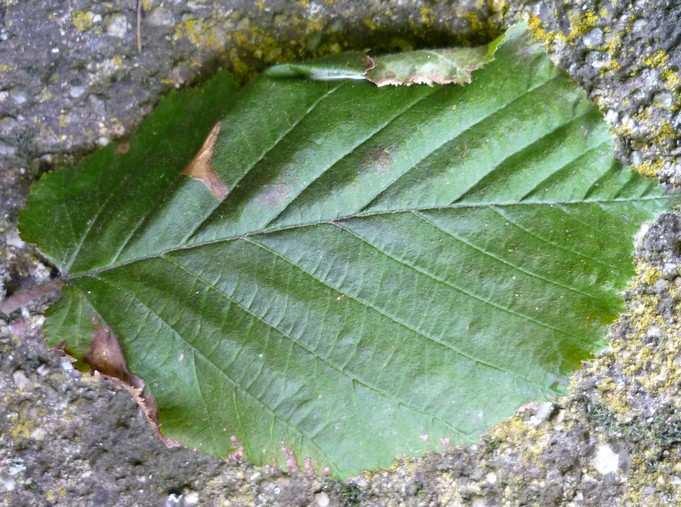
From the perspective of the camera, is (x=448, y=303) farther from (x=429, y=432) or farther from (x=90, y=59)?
(x=90, y=59)

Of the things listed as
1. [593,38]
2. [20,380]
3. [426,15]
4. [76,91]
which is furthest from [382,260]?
[20,380]

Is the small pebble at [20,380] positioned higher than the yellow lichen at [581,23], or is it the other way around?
the yellow lichen at [581,23]

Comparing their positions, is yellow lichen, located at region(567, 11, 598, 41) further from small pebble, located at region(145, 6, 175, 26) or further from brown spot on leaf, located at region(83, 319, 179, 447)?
brown spot on leaf, located at region(83, 319, 179, 447)

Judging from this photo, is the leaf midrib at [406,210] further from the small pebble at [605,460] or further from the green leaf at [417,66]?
the small pebble at [605,460]

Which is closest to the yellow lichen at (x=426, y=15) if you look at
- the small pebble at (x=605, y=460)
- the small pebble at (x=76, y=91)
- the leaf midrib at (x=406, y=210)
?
the leaf midrib at (x=406, y=210)

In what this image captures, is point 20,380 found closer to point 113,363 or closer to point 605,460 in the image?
point 113,363

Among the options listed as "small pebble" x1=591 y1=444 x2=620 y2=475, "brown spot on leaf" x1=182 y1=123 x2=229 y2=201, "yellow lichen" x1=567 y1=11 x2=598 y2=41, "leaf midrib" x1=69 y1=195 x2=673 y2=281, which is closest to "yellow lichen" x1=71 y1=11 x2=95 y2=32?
"brown spot on leaf" x1=182 y1=123 x2=229 y2=201

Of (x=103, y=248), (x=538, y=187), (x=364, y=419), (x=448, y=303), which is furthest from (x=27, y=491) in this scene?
(x=538, y=187)
